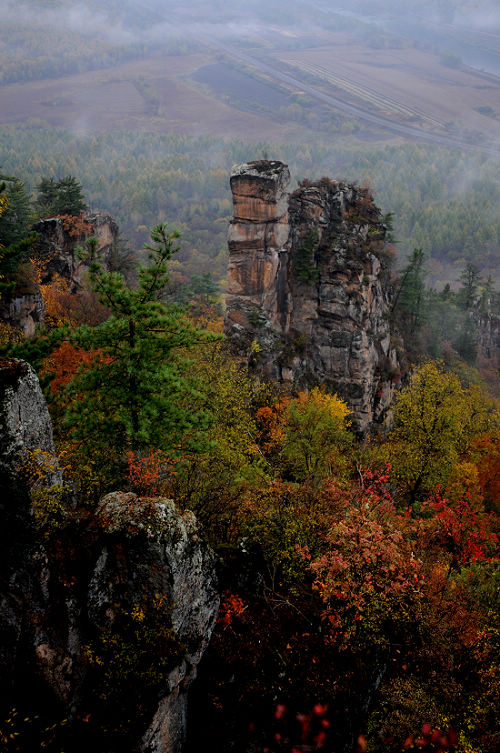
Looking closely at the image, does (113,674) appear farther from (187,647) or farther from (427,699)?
(427,699)

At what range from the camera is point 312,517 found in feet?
54.4

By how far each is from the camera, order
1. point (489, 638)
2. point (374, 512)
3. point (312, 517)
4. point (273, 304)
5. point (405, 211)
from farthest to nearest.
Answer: point (405, 211), point (273, 304), point (374, 512), point (312, 517), point (489, 638)

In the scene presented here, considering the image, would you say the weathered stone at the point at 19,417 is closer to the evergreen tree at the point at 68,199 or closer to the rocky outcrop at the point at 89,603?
the rocky outcrop at the point at 89,603

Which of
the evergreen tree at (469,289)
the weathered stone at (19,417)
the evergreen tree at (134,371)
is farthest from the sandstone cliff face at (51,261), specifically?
the evergreen tree at (469,289)

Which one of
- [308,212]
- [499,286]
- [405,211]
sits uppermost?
[308,212]

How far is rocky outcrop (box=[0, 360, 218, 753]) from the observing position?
462 inches

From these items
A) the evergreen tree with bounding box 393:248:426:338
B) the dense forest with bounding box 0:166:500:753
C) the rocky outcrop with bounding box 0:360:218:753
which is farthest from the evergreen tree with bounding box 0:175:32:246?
the evergreen tree with bounding box 393:248:426:338

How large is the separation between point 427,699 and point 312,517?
6.41 metres

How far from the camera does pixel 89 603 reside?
42.1ft

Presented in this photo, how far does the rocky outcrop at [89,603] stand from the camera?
38.5 feet

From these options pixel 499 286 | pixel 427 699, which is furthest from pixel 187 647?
pixel 499 286

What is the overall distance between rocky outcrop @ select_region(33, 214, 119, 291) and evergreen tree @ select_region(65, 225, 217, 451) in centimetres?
3227

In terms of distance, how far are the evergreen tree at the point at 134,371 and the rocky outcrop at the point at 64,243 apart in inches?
1271

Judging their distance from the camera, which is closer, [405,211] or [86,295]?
[86,295]
